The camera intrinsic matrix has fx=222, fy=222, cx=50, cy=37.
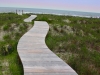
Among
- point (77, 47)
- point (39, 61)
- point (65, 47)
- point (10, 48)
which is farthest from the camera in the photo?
point (77, 47)

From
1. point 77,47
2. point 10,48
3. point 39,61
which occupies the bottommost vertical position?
point 77,47

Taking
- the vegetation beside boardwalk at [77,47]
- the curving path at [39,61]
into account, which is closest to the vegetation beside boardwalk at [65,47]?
the vegetation beside boardwalk at [77,47]

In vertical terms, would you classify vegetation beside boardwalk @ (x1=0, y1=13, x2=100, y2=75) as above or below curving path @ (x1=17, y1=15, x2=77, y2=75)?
below

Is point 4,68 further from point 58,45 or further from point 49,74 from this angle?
point 58,45

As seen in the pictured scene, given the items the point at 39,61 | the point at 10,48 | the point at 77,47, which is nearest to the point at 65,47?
the point at 77,47

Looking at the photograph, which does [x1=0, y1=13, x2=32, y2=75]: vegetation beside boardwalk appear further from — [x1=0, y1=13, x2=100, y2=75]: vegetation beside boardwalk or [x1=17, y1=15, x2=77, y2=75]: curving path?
[x1=17, y1=15, x2=77, y2=75]: curving path

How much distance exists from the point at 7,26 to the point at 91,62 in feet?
30.7

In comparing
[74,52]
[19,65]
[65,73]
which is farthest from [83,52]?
[65,73]

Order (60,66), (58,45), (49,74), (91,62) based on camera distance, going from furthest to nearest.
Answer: (58,45), (91,62), (60,66), (49,74)

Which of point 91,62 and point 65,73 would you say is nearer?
point 65,73

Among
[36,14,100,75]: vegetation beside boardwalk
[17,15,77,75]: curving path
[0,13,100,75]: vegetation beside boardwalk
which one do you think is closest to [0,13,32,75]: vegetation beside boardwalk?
[0,13,100,75]: vegetation beside boardwalk

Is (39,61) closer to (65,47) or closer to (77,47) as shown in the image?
(65,47)

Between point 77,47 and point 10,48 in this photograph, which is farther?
point 77,47

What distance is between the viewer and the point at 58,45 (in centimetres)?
1495
